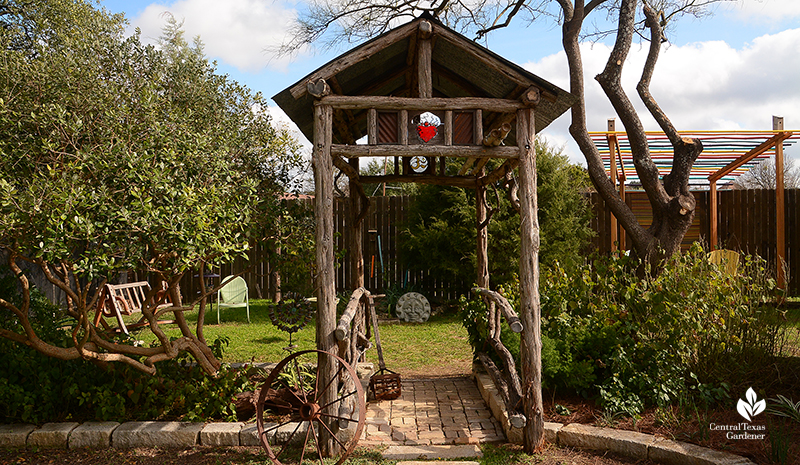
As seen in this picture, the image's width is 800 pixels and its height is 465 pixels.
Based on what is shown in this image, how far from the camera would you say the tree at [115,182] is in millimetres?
3586

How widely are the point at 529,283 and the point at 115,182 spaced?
3060 millimetres

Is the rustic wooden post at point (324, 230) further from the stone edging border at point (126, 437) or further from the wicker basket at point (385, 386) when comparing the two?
the wicker basket at point (385, 386)

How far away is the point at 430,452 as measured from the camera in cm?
403

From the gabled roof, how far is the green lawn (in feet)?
8.30

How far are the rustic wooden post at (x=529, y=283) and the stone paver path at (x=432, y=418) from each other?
0.47 m

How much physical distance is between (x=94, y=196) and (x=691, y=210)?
297 inches

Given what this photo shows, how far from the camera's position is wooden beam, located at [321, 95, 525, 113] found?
421 centimetres

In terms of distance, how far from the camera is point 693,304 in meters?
4.53

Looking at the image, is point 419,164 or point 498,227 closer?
point 419,164

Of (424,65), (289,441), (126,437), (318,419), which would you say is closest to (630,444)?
(318,419)

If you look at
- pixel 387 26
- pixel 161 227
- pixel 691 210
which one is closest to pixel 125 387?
pixel 161 227

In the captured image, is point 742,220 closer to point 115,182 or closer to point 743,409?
point 743,409

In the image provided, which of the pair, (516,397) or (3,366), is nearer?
(516,397)

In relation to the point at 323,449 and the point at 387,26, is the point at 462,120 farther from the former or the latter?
the point at 387,26
